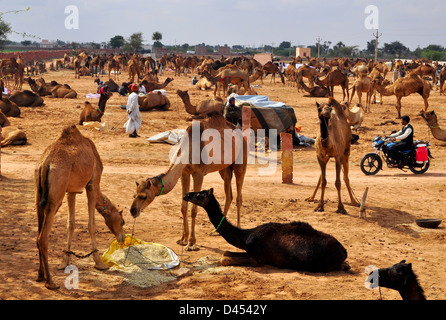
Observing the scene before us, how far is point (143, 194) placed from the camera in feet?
22.3

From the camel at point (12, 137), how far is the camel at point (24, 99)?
7149 mm

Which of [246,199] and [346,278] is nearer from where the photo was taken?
[346,278]

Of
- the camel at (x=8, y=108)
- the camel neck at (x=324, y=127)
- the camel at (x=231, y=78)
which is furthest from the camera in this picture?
the camel at (x=231, y=78)

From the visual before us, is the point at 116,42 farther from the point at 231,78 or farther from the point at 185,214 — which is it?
the point at 185,214

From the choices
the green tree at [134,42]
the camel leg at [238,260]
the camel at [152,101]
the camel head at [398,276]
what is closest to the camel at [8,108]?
the camel at [152,101]

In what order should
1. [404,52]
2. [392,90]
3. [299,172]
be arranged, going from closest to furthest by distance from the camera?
1. [299,172]
2. [392,90]
3. [404,52]

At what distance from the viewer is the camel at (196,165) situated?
6883 mm

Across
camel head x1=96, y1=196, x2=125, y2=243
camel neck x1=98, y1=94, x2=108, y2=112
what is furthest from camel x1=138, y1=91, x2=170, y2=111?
camel head x1=96, y1=196, x2=125, y2=243

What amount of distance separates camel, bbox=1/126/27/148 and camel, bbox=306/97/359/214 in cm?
923

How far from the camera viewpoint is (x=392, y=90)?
79.4 feet

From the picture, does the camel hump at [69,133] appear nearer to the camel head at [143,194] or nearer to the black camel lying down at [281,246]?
the camel head at [143,194]
